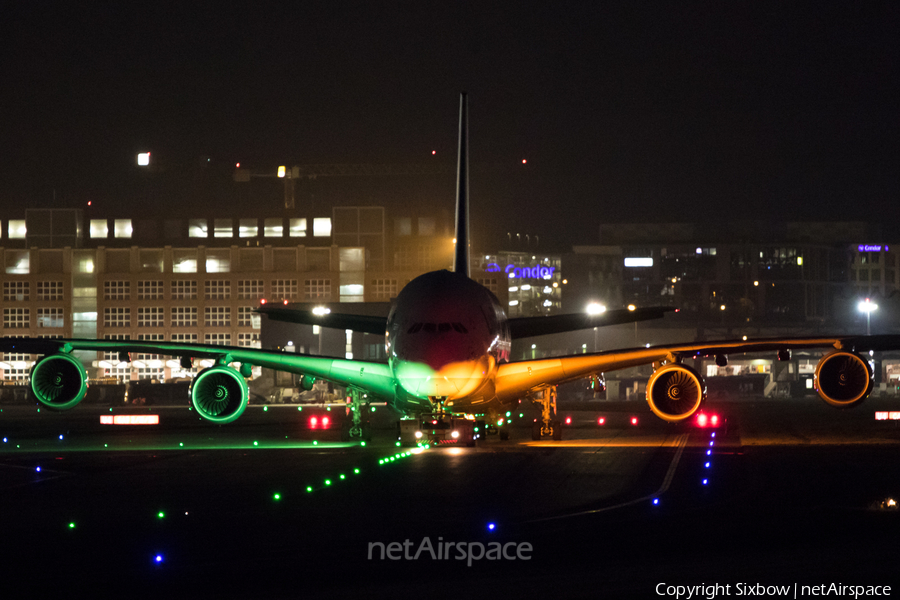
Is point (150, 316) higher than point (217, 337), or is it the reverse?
point (150, 316)

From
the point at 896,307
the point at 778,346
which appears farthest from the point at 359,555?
the point at 896,307

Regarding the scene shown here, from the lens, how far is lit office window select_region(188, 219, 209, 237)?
14600cm

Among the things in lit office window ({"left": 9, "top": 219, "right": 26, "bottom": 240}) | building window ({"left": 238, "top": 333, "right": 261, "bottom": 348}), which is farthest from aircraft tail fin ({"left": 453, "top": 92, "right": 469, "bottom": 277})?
lit office window ({"left": 9, "top": 219, "right": 26, "bottom": 240})

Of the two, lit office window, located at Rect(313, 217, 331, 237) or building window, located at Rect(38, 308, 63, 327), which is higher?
lit office window, located at Rect(313, 217, 331, 237)

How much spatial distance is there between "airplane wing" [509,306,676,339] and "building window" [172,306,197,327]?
93245 millimetres

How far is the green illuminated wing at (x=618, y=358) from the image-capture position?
110 ft

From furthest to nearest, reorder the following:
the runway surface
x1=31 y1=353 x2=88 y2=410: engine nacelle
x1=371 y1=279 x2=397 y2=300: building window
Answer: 1. x1=371 y1=279 x2=397 y2=300: building window
2. x1=31 y1=353 x2=88 y2=410: engine nacelle
3. the runway surface

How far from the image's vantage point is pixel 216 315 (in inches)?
4985

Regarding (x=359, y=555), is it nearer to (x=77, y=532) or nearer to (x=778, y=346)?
(x=77, y=532)

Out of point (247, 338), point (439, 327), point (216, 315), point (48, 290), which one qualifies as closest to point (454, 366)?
point (439, 327)

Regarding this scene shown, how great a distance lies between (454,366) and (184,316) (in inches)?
3989

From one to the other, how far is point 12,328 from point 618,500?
122871 millimetres

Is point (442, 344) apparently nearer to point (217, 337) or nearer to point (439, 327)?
point (439, 327)

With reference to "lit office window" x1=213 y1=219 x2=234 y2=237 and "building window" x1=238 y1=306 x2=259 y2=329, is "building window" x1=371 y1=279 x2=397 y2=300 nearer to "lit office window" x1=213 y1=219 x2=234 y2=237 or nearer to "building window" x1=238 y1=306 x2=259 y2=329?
"building window" x1=238 y1=306 x2=259 y2=329
